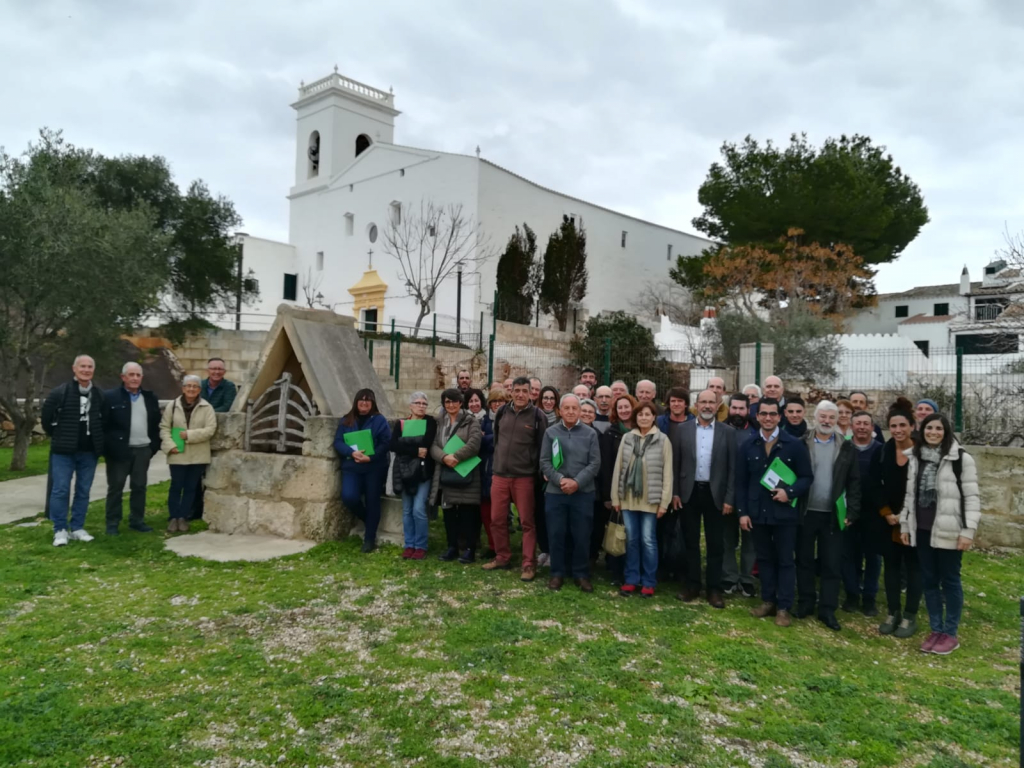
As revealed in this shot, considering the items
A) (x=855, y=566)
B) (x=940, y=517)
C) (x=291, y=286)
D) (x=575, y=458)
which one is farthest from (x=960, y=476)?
(x=291, y=286)

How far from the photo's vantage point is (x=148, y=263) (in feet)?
42.8

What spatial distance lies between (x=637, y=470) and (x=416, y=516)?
213 centimetres

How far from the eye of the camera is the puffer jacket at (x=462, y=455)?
5996 mm

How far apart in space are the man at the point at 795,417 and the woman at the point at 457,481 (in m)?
2.57

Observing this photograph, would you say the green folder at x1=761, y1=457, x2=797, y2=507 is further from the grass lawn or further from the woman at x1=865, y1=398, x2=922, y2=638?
the grass lawn

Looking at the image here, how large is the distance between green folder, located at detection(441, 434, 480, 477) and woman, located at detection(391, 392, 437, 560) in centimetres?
18

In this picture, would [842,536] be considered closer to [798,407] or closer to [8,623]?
[798,407]

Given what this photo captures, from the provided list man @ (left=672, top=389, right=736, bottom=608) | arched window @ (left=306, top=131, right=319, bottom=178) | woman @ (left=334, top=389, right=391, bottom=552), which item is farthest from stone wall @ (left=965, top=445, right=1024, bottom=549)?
arched window @ (left=306, top=131, right=319, bottom=178)

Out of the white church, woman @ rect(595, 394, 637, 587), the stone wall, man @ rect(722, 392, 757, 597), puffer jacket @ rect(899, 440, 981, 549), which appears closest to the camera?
puffer jacket @ rect(899, 440, 981, 549)

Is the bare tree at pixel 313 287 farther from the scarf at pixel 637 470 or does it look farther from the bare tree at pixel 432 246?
the scarf at pixel 637 470

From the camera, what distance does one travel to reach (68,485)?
644cm

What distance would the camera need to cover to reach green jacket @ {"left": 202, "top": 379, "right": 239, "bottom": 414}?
24.8ft

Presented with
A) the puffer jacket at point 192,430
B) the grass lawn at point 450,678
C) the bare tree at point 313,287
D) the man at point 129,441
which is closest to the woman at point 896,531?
the grass lawn at point 450,678

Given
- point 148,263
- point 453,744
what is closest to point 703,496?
point 453,744
